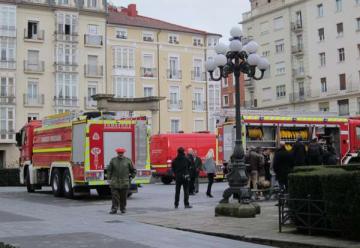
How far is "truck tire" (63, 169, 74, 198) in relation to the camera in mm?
21500

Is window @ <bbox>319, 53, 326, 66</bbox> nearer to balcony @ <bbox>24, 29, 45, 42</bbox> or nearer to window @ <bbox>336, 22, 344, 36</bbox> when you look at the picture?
window @ <bbox>336, 22, 344, 36</bbox>

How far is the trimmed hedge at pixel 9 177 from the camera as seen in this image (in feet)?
113

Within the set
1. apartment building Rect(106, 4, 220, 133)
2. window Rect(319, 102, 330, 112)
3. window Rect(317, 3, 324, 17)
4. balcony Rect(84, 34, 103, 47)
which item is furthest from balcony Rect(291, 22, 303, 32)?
balcony Rect(84, 34, 103, 47)

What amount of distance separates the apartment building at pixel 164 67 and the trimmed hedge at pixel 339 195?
47796 millimetres

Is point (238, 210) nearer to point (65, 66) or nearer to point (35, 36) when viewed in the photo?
point (65, 66)

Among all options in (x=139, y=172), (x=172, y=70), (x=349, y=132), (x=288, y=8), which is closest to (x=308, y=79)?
(x=288, y=8)

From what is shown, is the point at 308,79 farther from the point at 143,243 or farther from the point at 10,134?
the point at 143,243

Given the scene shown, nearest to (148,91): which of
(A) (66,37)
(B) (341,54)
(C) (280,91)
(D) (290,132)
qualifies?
(A) (66,37)

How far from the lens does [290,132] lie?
2508cm

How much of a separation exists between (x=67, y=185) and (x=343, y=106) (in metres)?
41.7

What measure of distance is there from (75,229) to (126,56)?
47303 mm

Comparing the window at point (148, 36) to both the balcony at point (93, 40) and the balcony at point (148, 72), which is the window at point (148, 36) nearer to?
the balcony at point (148, 72)

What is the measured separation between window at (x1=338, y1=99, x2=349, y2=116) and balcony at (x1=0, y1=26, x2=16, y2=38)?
31557mm

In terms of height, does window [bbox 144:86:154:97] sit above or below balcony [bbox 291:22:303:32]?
below
